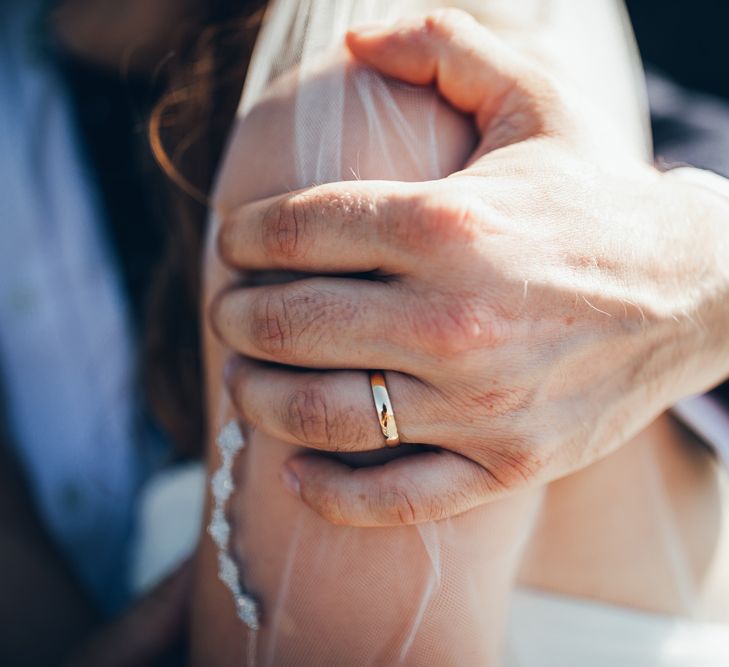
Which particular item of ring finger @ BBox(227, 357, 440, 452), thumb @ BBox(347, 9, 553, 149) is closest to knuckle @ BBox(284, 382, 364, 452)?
ring finger @ BBox(227, 357, 440, 452)

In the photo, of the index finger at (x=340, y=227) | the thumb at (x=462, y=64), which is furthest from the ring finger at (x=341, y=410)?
the thumb at (x=462, y=64)

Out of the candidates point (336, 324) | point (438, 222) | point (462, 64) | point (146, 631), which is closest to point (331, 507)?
point (336, 324)

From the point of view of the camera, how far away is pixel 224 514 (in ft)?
2.18

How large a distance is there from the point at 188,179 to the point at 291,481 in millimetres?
707

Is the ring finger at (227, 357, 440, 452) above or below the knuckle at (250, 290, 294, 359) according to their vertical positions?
below

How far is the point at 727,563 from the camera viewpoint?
0.78 m

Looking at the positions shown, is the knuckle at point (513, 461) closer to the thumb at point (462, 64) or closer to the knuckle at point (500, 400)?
the knuckle at point (500, 400)

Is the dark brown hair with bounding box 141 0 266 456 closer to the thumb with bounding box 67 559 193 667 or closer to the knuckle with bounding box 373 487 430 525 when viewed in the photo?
the thumb with bounding box 67 559 193 667

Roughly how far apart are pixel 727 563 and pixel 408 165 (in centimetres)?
68

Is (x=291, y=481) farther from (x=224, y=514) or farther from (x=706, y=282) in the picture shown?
(x=706, y=282)

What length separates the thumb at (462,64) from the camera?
1.96 ft

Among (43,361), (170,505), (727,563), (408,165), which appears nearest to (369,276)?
(408,165)

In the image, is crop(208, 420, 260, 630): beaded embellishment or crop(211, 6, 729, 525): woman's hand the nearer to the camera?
crop(211, 6, 729, 525): woman's hand

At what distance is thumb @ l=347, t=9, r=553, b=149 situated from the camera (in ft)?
1.96
